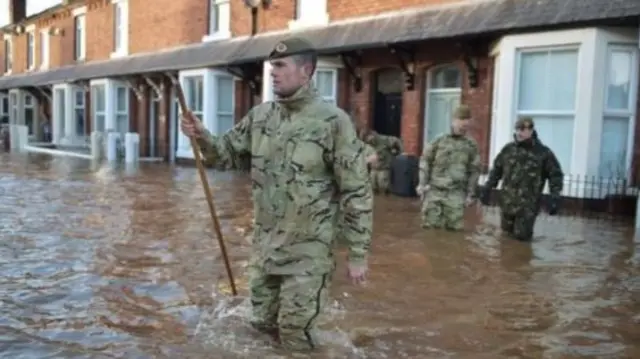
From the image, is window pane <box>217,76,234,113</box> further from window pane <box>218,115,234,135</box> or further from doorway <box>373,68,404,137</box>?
doorway <box>373,68,404,137</box>

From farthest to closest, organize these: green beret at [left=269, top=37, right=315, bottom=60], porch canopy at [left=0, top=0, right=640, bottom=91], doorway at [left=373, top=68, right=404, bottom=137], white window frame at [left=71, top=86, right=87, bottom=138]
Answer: white window frame at [left=71, top=86, right=87, bottom=138] < doorway at [left=373, top=68, right=404, bottom=137] < porch canopy at [left=0, top=0, right=640, bottom=91] < green beret at [left=269, top=37, right=315, bottom=60]

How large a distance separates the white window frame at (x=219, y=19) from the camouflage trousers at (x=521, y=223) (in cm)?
1544

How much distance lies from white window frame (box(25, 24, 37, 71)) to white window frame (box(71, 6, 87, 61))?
19.1ft

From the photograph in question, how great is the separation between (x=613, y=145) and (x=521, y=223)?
4.28m

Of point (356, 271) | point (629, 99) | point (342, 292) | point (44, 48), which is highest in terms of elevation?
point (44, 48)

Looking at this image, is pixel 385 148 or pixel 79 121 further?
pixel 79 121

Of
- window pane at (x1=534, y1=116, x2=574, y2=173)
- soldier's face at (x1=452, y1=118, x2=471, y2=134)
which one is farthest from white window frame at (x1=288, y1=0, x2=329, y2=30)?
soldier's face at (x1=452, y1=118, x2=471, y2=134)

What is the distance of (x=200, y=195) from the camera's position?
47.0 feet

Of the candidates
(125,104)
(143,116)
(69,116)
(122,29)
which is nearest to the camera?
(143,116)

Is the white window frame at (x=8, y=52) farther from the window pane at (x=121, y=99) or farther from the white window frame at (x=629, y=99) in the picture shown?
the white window frame at (x=629, y=99)

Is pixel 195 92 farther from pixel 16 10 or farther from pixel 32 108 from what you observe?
pixel 16 10

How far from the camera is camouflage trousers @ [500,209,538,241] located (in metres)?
9.19

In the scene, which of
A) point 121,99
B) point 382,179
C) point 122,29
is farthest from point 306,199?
point 122,29

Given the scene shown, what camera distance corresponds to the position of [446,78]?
16.1 metres
